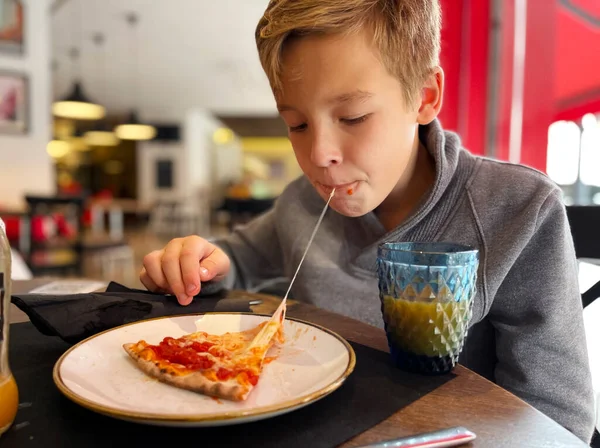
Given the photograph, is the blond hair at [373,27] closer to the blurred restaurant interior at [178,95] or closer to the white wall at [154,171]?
the blurred restaurant interior at [178,95]

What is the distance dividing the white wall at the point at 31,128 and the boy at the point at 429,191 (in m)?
5.55

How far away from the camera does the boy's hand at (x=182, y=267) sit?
88 centimetres

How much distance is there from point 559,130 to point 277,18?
3.13 m

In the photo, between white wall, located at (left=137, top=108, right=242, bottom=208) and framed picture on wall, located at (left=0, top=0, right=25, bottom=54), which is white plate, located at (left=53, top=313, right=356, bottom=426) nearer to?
framed picture on wall, located at (left=0, top=0, right=25, bottom=54)

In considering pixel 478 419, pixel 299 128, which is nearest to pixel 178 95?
pixel 299 128

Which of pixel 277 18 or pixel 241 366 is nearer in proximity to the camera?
pixel 241 366

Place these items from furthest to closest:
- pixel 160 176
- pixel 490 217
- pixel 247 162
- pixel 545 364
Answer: pixel 247 162 → pixel 160 176 → pixel 490 217 → pixel 545 364

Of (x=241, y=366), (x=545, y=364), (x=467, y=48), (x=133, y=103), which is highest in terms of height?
(x=133, y=103)

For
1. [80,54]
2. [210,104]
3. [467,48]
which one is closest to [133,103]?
[210,104]

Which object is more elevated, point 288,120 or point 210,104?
point 210,104

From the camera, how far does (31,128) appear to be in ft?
18.3

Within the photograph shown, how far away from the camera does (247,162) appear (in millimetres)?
19844

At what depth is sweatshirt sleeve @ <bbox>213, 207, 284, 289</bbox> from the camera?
4.36 feet

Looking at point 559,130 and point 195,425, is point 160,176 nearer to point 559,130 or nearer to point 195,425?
point 559,130
